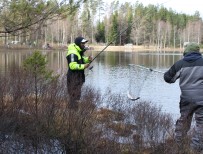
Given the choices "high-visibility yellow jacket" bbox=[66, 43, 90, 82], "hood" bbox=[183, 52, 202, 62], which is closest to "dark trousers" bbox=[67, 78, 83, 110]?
"high-visibility yellow jacket" bbox=[66, 43, 90, 82]

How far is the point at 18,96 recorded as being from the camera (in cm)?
541

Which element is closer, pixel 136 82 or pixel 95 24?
pixel 136 82

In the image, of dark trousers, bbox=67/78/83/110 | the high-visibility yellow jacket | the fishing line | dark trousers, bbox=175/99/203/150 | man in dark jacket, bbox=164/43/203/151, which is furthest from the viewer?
the fishing line

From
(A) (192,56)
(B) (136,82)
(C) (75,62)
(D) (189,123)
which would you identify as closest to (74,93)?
(D) (189,123)

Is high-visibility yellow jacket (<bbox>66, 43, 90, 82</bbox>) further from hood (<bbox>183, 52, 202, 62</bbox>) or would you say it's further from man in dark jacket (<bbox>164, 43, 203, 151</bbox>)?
hood (<bbox>183, 52, 202, 62</bbox>)

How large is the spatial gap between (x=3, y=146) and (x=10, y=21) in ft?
6.65

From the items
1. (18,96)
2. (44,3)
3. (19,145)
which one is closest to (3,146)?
(19,145)

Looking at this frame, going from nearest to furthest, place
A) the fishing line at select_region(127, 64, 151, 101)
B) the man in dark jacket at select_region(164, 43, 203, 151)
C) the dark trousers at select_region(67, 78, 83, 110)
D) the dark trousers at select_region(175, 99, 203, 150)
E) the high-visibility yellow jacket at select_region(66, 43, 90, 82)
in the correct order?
the dark trousers at select_region(175, 99, 203, 150), the dark trousers at select_region(67, 78, 83, 110), the man in dark jacket at select_region(164, 43, 203, 151), the high-visibility yellow jacket at select_region(66, 43, 90, 82), the fishing line at select_region(127, 64, 151, 101)

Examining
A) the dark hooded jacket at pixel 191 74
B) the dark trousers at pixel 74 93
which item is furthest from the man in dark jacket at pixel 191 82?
the dark trousers at pixel 74 93

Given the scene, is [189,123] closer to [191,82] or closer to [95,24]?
[191,82]

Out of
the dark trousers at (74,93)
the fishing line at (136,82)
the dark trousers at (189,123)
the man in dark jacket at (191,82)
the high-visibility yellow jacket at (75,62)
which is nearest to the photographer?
the dark trousers at (189,123)

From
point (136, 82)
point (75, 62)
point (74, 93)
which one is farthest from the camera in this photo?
point (136, 82)

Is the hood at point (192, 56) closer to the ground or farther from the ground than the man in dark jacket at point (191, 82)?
farther from the ground

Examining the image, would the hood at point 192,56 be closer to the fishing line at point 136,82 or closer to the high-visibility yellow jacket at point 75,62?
the high-visibility yellow jacket at point 75,62
